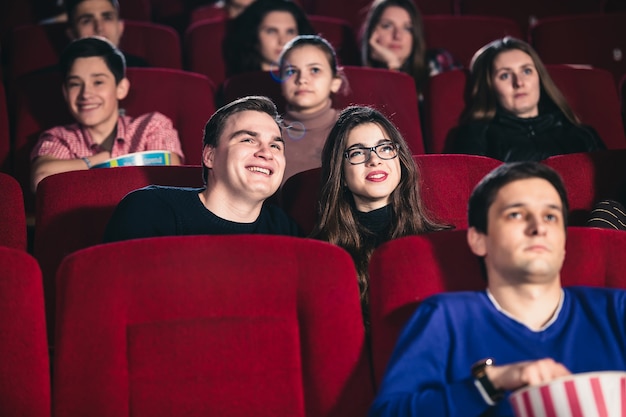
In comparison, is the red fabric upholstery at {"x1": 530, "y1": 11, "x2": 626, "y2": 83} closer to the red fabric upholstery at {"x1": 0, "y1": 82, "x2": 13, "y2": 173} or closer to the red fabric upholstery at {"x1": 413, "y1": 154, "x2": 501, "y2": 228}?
the red fabric upholstery at {"x1": 413, "y1": 154, "x2": 501, "y2": 228}

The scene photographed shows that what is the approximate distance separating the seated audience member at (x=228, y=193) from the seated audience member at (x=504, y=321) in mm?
275

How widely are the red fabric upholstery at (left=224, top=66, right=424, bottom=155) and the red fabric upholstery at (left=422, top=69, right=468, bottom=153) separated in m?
0.03

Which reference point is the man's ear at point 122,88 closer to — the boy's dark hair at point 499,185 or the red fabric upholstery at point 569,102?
the red fabric upholstery at point 569,102

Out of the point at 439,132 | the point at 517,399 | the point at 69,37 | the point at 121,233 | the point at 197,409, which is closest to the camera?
the point at 517,399

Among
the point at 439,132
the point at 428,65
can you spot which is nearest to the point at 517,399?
the point at 439,132

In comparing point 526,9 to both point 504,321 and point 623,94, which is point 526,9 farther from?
point 504,321

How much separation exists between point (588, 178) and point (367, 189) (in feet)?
0.79

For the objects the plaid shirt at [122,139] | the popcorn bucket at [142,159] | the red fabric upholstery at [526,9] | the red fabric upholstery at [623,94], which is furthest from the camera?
the red fabric upholstery at [526,9]

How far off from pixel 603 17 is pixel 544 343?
104cm

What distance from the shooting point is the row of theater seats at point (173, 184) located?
0.92 metres

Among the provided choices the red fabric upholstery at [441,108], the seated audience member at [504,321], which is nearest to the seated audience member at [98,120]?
the red fabric upholstery at [441,108]

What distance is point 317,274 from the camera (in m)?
0.70

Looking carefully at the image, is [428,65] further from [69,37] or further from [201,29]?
[69,37]

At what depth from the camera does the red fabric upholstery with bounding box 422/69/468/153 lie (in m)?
1.32
